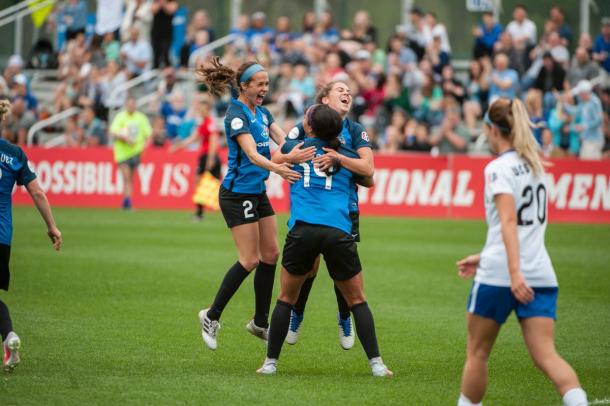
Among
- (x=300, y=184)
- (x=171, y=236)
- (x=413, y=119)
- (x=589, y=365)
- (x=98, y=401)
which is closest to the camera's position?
(x=98, y=401)

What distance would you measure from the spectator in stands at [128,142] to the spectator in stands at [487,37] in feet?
28.5

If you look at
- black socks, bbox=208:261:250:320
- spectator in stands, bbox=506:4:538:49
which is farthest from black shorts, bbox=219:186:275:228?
spectator in stands, bbox=506:4:538:49

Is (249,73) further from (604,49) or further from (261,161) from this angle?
(604,49)

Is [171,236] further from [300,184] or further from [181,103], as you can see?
[300,184]

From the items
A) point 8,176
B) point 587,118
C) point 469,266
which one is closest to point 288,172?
point 469,266

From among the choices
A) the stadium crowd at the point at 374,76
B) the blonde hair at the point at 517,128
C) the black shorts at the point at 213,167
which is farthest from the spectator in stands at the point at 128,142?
the blonde hair at the point at 517,128

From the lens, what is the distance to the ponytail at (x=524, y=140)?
6.29 m

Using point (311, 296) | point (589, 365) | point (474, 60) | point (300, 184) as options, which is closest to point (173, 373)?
point (300, 184)

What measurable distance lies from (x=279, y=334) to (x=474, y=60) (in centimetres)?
1973

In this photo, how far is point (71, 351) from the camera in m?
9.30

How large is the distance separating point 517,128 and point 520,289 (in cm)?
97

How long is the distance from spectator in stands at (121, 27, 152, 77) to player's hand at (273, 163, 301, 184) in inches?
870

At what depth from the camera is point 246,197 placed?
374 inches

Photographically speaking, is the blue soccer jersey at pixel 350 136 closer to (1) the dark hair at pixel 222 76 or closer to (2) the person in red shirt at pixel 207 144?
(1) the dark hair at pixel 222 76
